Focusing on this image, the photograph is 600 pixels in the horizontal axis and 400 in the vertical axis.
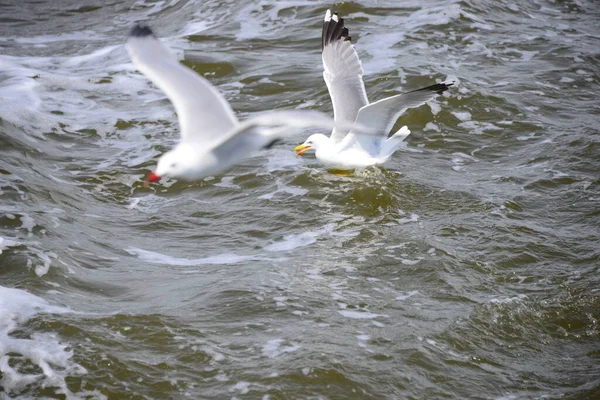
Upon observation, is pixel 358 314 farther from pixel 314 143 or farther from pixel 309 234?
pixel 314 143

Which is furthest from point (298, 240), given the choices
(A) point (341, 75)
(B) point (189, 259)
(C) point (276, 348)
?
(A) point (341, 75)

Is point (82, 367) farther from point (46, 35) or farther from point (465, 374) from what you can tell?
point (46, 35)

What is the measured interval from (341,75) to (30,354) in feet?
14.6

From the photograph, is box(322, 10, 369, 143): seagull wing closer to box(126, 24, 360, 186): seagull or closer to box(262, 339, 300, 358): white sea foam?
box(126, 24, 360, 186): seagull

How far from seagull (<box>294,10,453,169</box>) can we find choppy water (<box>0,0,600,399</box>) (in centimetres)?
22

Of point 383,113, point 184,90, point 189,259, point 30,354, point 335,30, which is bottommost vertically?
point 189,259

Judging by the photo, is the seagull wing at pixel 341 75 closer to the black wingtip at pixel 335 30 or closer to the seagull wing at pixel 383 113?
the black wingtip at pixel 335 30

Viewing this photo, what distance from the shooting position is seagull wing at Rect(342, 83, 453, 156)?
677 cm

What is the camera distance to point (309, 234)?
6.68m

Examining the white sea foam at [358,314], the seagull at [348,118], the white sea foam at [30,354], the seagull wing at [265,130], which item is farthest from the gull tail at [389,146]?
the white sea foam at [30,354]

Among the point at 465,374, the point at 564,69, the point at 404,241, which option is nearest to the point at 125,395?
the point at 465,374

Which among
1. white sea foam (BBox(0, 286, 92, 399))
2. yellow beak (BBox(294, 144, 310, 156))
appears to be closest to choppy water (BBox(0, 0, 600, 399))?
white sea foam (BBox(0, 286, 92, 399))

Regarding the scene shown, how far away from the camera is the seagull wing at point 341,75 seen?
7730 millimetres

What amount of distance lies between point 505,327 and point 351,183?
2.90 meters
